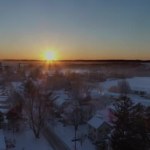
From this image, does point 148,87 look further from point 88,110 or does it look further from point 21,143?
point 21,143

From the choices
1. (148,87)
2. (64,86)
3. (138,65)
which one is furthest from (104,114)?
(138,65)

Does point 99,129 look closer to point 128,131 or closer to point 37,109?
point 128,131

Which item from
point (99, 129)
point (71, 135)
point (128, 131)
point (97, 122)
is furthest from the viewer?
point (97, 122)

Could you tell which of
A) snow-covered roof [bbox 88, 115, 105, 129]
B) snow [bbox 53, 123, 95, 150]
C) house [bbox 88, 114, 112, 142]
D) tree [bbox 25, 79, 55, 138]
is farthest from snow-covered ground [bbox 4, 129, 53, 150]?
snow-covered roof [bbox 88, 115, 105, 129]

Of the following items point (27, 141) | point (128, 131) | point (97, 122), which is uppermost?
point (128, 131)

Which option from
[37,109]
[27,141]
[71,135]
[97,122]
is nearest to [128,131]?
[97,122]
